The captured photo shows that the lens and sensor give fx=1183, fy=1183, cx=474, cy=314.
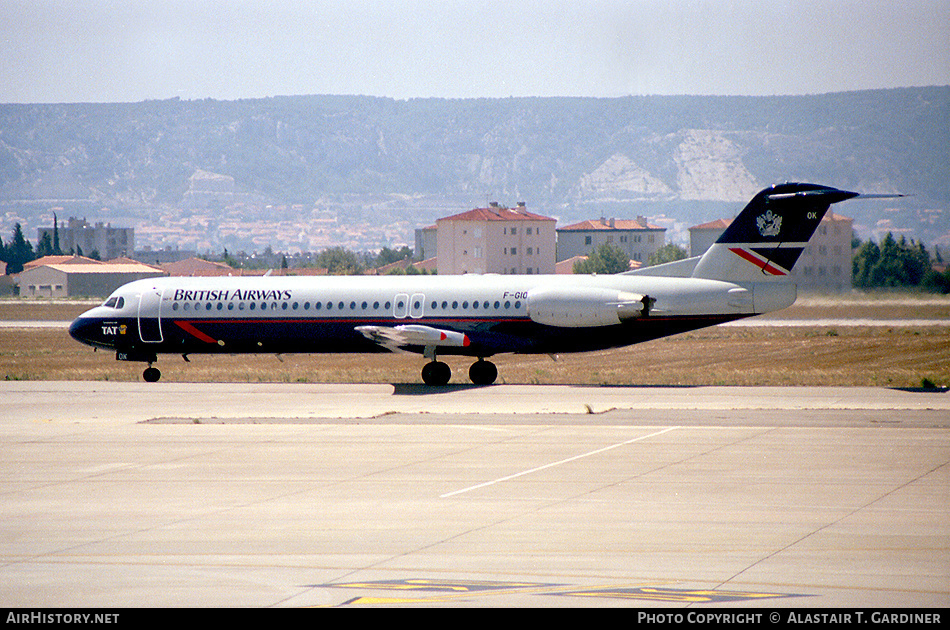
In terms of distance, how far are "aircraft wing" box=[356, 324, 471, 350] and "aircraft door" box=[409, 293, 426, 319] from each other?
478 mm

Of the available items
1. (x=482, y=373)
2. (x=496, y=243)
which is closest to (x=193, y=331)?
(x=482, y=373)

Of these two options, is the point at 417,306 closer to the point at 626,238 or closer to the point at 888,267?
the point at 888,267

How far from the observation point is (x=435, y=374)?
114 ft

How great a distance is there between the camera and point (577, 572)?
11.9m

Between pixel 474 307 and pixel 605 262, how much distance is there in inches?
5000

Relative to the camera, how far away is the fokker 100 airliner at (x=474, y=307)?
32.8 meters

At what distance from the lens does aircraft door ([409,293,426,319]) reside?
3491 centimetres

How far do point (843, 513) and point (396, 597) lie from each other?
681 centimetres

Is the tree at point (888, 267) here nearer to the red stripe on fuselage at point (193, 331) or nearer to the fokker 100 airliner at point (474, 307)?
the fokker 100 airliner at point (474, 307)

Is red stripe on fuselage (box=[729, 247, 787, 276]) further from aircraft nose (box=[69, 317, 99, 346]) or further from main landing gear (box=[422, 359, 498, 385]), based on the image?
aircraft nose (box=[69, 317, 99, 346])

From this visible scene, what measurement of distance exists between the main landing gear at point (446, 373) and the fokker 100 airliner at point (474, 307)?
4 centimetres

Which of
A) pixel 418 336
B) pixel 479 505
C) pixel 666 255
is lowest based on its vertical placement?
pixel 479 505

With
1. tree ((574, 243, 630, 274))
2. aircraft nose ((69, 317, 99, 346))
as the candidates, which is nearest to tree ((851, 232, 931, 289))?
aircraft nose ((69, 317, 99, 346))

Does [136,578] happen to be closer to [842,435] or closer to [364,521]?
[364,521]
